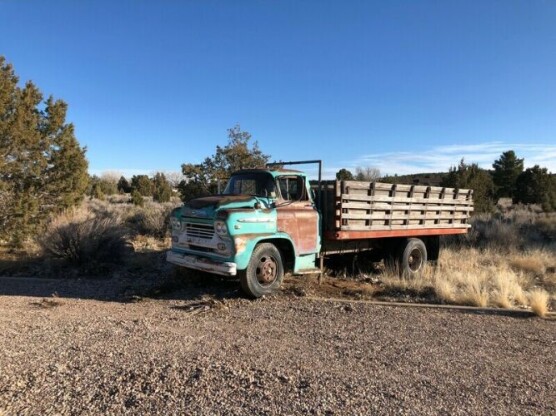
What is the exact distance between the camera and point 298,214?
8523 mm

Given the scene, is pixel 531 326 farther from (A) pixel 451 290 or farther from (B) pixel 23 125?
(B) pixel 23 125

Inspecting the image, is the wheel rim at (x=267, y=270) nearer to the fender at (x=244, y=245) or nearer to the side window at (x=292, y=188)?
the fender at (x=244, y=245)

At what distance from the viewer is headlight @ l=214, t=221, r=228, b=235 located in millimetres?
7426

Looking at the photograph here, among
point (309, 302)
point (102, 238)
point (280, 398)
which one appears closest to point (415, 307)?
point (309, 302)

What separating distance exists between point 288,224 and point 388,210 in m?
2.76

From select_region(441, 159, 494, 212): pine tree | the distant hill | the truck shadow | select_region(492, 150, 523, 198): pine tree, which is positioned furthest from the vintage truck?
select_region(492, 150, 523, 198): pine tree

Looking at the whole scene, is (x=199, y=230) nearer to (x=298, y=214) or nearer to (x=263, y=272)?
(x=263, y=272)

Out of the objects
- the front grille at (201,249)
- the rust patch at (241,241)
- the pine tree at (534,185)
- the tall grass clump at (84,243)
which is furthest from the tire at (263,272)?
the pine tree at (534,185)

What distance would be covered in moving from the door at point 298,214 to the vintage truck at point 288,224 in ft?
0.06

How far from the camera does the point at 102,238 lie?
37.9 feet

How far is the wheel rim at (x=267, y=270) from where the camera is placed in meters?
7.99

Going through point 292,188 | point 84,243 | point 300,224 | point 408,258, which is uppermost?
point 292,188

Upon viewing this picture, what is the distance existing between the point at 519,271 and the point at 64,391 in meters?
10.9

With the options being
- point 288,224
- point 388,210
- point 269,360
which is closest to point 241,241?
point 288,224
